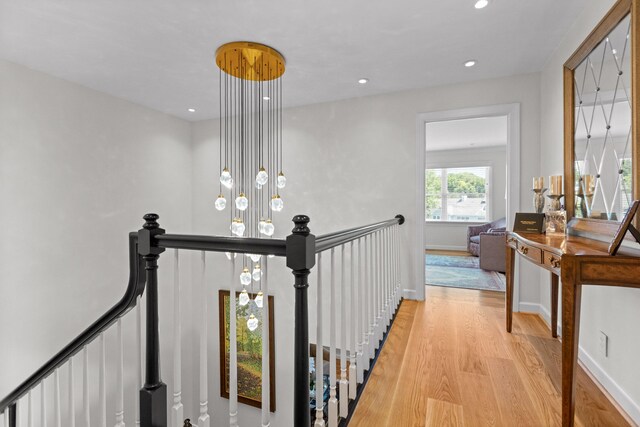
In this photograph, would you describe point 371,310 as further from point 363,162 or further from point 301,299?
point 363,162

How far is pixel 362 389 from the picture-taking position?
1.74 m

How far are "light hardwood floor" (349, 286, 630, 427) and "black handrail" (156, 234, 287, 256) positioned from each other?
3.61 feet

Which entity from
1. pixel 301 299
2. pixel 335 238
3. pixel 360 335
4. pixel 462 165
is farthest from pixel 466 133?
pixel 301 299

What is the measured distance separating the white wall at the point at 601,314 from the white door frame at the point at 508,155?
13.7 inches

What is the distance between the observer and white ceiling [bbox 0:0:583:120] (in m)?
2.09

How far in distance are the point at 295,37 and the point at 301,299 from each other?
7.27 ft

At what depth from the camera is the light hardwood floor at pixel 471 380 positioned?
1.55 metres

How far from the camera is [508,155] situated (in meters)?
3.19

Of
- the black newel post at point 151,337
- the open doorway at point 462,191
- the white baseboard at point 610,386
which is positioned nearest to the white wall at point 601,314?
the white baseboard at point 610,386

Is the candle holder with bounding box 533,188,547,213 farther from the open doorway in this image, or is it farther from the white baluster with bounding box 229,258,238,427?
the open doorway

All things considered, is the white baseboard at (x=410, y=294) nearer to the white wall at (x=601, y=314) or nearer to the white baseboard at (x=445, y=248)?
the white wall at (x=601, y=314)

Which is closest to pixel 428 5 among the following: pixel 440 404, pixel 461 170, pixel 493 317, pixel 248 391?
pixel 440 404

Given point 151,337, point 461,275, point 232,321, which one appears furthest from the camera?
point 461,275

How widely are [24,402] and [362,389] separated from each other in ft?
11.5
